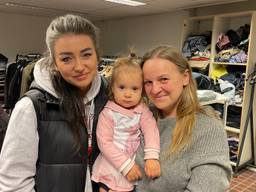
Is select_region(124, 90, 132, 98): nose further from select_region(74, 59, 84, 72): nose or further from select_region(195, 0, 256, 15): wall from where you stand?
select_region(195, 0, 256, 15): wall

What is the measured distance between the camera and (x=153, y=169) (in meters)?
1.02

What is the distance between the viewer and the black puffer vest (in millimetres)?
966

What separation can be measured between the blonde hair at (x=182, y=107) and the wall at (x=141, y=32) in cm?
272

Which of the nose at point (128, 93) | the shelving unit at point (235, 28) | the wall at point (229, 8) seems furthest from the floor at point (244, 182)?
the nose at point (128, 93)

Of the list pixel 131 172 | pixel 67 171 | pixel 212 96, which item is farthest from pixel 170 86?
pixel 212 96

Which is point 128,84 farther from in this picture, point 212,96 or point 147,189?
point 212,96

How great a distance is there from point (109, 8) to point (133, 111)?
3432mm

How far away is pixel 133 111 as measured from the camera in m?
1.17

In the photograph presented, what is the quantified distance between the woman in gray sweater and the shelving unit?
80.5 inches

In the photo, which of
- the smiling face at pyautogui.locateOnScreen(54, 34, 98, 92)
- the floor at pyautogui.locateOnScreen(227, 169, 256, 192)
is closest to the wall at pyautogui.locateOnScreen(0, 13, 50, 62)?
the floor at pyautogui.locateOnScreen(227, 169, 256, 192)

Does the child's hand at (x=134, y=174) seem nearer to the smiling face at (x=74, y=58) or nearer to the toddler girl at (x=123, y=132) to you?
the toddler girl at (x=123, y=132)

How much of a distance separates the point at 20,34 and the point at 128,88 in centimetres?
507

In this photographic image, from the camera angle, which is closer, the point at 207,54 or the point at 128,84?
the point at 128,84

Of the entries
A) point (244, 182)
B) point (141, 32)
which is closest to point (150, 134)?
point (244, 182)
